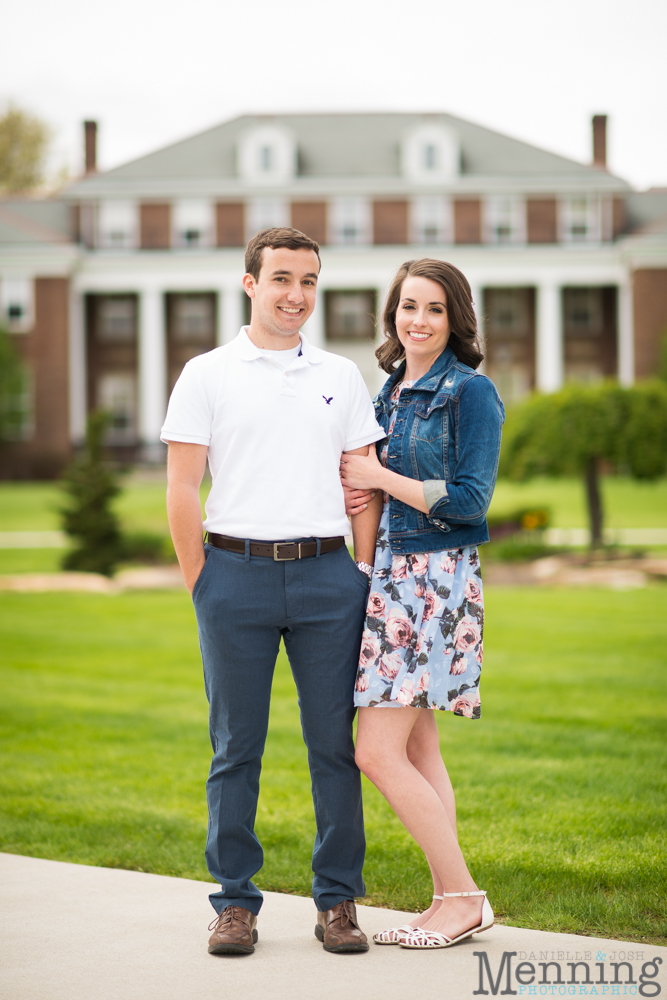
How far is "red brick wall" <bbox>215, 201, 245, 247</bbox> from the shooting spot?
3766 cm

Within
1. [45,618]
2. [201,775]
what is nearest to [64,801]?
[201,775]

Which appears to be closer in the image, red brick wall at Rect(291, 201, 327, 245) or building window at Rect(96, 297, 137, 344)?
red brick wall at Rect(291, 201, 327, 245)

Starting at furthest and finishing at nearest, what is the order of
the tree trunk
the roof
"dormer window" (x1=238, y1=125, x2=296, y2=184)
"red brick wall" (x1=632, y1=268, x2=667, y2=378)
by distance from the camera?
1. the roof
2. "dormer window" (x1=238, y1=125, x2=296, y2=184)
3. "red brick wall" (x1=632, y1=268, x2=667, y2=378)
4. the tree trunk

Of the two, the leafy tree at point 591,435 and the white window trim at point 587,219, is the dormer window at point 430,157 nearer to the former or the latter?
the white window trim at point 587,219

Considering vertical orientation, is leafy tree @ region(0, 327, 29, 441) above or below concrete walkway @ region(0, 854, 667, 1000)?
above

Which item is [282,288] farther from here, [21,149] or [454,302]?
[21,149]

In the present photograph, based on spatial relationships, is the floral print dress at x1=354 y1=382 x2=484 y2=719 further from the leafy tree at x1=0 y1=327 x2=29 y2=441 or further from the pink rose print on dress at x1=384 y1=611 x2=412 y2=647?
the leafy tree at x1=0 y1=327 x2=29 y2=441

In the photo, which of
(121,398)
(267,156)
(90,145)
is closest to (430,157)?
(267,156)

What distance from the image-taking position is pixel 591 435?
55.3 feet

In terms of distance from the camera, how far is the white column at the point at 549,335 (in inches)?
1497

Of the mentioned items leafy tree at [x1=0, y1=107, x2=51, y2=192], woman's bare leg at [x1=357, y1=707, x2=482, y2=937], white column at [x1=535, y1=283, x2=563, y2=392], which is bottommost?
woman's bare leg at [x1=357, y1=707, x2=482, y2=937]

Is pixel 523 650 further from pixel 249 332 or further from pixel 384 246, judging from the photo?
pixel 384 246

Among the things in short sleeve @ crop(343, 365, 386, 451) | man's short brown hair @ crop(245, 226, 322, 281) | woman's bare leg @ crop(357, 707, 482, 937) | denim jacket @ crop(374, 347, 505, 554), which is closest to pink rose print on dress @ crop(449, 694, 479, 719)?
woman's bare leg @ crop(357, 707, 482, 937)

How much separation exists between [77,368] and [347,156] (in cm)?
1263
